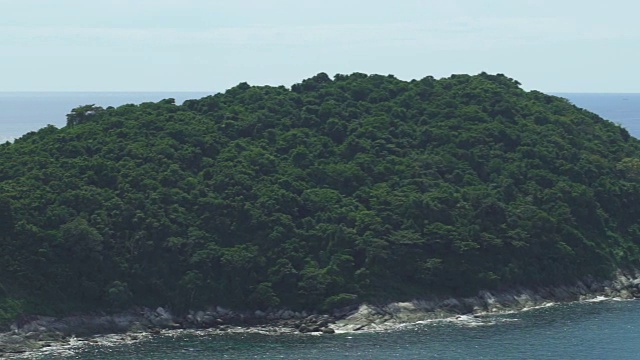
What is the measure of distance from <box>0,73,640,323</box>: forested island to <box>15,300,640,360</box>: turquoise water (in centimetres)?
580

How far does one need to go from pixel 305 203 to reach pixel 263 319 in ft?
51.5

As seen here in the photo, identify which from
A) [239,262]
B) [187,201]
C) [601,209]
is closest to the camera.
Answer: [239,262]

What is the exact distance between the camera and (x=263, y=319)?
8981cm

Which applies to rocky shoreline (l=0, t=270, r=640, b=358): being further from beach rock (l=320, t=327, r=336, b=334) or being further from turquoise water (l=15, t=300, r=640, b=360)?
turquoise water (l=15, t=300, r=640, b=360)

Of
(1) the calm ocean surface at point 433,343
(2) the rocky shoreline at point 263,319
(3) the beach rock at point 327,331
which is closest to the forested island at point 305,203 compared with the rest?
(2) the rocky shoreline at point 263,319

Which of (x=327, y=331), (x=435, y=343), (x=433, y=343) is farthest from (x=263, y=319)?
(x=435, y=343)

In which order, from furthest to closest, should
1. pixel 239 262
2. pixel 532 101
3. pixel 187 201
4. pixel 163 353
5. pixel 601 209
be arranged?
pixel 532 101
pixel 601 209
pixel 187 201
pixel 239 262
pixel 163 353

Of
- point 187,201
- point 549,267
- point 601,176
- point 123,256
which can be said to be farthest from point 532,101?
point 123,256

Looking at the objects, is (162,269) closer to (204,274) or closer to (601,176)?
(204,274)

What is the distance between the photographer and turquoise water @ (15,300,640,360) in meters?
79.8

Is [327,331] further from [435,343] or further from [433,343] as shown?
[435,343]

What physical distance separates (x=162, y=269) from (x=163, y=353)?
12.3m

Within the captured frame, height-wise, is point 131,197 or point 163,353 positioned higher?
point 131,197

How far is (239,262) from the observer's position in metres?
91.9
